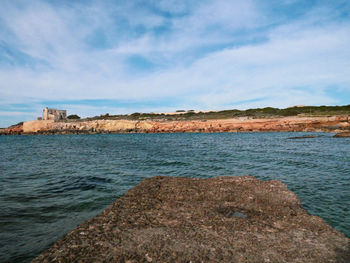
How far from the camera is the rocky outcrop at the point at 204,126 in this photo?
57.3m

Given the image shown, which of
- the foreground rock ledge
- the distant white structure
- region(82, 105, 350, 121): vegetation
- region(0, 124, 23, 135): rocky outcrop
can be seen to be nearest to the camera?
the foreground rock ledge

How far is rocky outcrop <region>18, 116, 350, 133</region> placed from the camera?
5734 cm

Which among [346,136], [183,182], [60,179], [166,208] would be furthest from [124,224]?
[346,136]

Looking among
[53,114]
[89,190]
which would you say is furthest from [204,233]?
[53,114]

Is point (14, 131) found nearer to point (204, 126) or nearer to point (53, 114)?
point (53, 114)

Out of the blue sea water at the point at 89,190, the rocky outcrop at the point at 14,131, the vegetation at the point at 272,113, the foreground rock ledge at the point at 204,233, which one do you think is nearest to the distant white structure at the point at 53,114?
the rocky outcrop at the point at 14,131

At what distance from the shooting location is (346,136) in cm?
3631

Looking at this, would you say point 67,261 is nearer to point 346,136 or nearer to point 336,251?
point 336,251

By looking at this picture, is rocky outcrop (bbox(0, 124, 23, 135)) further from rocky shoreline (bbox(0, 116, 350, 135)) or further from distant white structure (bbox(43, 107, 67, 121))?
distant white structure (bbox(43, 107, 67, 121))

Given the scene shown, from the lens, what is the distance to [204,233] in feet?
17.1

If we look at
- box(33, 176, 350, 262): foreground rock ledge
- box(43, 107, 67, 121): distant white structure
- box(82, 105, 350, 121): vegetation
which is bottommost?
box(33, 176, 350, 262): foreground rock ledge

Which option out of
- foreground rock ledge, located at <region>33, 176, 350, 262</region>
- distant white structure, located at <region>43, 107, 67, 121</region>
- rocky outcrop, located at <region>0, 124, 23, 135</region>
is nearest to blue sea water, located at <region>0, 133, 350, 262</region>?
foreground rock ledge, located at <region>33, 176, 350, 262</region>

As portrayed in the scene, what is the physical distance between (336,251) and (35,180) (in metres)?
14.6

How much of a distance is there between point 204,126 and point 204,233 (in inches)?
2684
